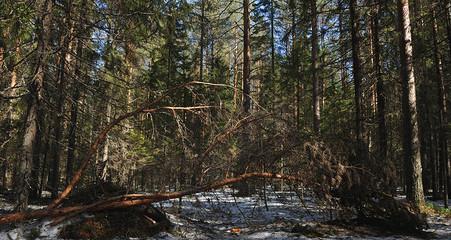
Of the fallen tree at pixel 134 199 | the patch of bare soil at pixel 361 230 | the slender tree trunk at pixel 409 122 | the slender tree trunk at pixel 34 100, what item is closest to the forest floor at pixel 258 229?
the patch of bare soil at pixel 361 230

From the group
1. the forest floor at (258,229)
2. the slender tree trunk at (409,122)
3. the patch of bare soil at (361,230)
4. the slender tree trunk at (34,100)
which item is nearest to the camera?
the forest floor at (258,229)

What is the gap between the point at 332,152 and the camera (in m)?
7.07

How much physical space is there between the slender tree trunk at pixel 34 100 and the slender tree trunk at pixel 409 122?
28.4ft

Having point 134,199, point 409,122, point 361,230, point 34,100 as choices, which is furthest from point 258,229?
point 409,122

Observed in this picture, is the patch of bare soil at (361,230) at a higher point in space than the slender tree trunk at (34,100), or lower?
lower

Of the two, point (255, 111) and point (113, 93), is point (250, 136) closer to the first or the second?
point (255, 111)

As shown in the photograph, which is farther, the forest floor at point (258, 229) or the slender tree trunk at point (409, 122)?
the slender tree trunk at point (409, 122)

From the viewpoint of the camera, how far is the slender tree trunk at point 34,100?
730 cm

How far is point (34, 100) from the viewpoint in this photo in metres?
7.53

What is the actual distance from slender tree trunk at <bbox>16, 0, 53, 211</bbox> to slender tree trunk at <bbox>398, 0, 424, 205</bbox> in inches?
340

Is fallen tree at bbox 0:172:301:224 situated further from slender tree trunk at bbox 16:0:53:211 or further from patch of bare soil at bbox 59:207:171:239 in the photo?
slender tree trunk at bbox 16:0:53:211

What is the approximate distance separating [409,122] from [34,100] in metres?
8.95

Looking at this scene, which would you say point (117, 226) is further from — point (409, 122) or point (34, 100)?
point (409, 122)

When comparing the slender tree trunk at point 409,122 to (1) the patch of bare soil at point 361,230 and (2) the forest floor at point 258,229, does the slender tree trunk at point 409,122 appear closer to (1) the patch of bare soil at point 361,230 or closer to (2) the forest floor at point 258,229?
(2) the forest floor at point 258,229
